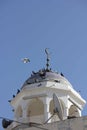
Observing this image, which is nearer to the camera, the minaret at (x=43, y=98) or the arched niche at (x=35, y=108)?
the minaret at (x=43, y=98)

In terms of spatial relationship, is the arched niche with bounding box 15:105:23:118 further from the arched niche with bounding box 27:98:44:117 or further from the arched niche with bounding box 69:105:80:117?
the arched niche with bounding box 69:105:80:117

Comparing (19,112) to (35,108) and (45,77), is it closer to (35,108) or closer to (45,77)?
(35,108)

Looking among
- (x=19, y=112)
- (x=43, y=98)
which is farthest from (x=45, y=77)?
(x=19, y=112)

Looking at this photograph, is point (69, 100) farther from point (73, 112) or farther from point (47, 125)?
point (47, 125)

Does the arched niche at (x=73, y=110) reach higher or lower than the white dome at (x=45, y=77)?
lower

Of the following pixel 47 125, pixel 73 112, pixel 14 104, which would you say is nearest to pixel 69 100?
pixel 73 112

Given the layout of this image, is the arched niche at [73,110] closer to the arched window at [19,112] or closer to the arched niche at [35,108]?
the arched niche at [35,108]

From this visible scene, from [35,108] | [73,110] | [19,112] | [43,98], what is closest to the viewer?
[43,98]

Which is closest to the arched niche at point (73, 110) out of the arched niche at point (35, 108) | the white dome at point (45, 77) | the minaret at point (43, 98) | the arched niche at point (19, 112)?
the minaret at point (43, 98)

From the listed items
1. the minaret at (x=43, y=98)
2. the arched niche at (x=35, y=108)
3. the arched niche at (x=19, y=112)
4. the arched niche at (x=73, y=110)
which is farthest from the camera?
the arched niche at (x=73, y=110)

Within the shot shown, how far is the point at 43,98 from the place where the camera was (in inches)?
1581

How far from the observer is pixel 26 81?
42.5m

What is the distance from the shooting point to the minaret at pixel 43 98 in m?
40.2

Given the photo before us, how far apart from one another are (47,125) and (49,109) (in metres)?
10.1
